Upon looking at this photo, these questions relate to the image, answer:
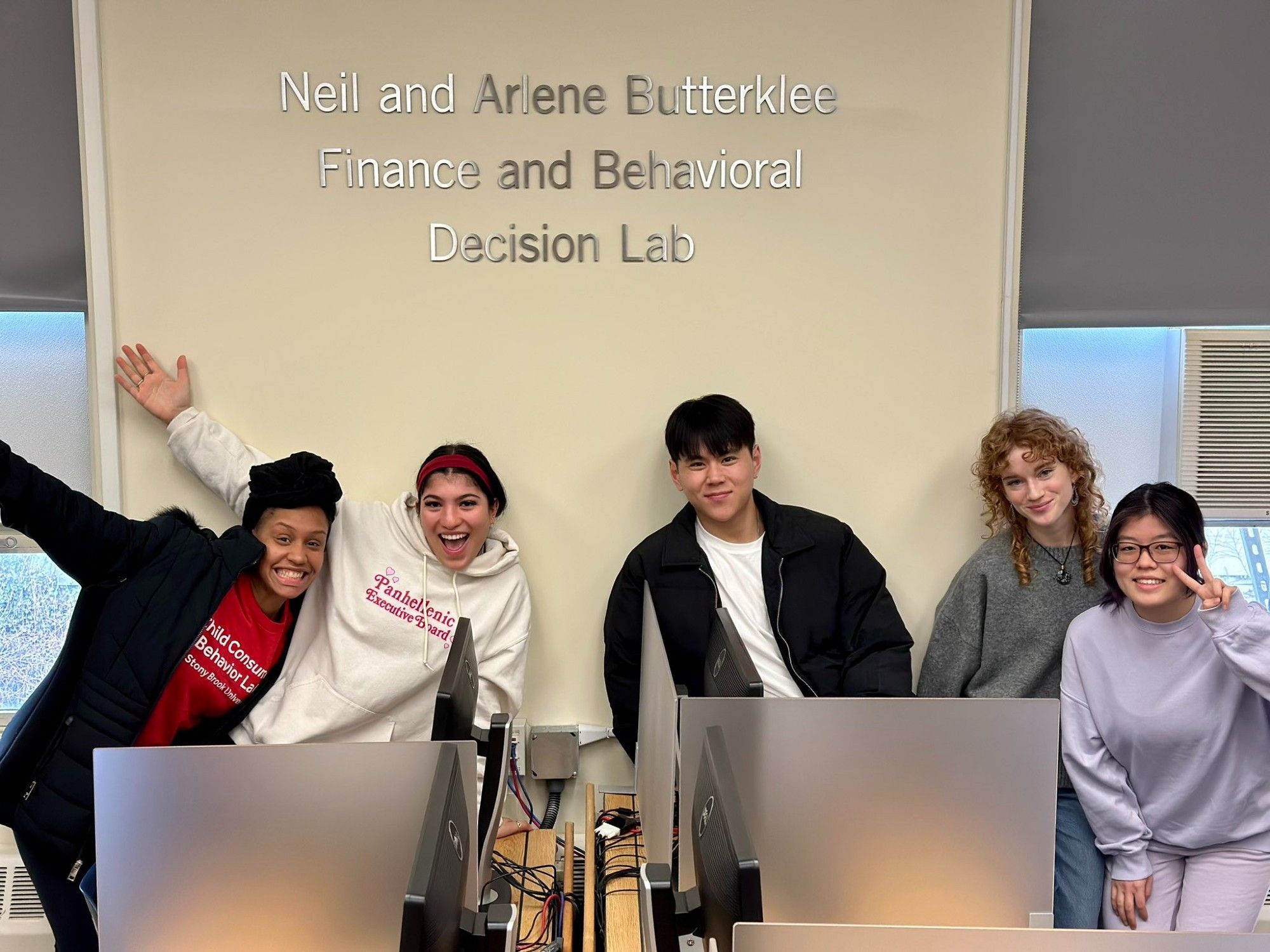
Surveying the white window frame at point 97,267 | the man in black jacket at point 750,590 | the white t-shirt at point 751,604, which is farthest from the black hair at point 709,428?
A: the white window frame at point 97,267

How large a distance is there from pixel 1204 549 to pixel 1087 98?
1.26 metres

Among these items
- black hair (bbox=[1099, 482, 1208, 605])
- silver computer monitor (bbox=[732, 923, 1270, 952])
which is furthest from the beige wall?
silver computer monitor (bbox=[732, 923, 1270, 952])

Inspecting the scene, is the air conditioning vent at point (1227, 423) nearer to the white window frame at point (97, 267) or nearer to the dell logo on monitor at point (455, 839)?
the dell logo on monitor at point (455, 839)

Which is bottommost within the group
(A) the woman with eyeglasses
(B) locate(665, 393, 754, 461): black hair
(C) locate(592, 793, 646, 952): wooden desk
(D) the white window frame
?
(C) locate(592, 793, 646, 952): wooden desk

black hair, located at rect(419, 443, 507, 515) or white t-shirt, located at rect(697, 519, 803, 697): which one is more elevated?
black hair, located at rect(419, 443, 507, 515)

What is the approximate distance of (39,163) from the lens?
7.94 feet

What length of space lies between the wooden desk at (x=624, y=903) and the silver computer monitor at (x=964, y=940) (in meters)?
0.97

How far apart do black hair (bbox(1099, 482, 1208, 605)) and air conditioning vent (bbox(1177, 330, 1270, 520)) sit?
652 millimetres

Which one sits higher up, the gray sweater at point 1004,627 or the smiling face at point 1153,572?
the smiling face at point 1153,572

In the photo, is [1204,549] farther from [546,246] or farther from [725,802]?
[546,246]

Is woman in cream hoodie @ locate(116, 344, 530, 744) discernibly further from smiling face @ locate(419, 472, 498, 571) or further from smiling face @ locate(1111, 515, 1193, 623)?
smiling face @ locate(1111, 515, 1193, 623)

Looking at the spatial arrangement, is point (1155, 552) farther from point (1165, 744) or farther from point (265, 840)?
point (265, 840)

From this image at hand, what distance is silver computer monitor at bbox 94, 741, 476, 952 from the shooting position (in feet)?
3.96

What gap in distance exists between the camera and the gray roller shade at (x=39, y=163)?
2393mm
